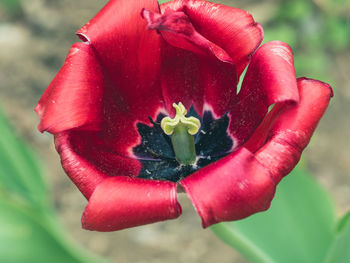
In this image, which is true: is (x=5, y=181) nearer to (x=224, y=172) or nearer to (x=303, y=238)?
(x=303, y=238)

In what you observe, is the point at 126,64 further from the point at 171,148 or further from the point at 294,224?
the point at 294,224


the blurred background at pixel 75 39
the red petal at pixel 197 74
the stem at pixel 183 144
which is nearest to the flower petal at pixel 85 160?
the stem at pixel 183 144

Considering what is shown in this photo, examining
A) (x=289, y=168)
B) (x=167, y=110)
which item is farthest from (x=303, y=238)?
(x=289, y=168)

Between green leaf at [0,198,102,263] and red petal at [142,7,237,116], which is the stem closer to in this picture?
red petal at [142,7,237,116]

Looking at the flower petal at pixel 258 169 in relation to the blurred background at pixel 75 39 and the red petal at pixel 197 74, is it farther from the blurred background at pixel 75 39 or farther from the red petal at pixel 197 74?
the blurred background at pixel 75 39

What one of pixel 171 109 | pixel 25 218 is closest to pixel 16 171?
pixel 25 218

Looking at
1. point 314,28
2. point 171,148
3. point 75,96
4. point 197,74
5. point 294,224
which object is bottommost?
point 314,28

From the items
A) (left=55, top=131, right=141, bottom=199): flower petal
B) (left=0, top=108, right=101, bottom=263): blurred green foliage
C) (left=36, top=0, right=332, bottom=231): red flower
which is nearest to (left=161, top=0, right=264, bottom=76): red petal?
(left=36, top=0, right=332, bottom=231): red flower
